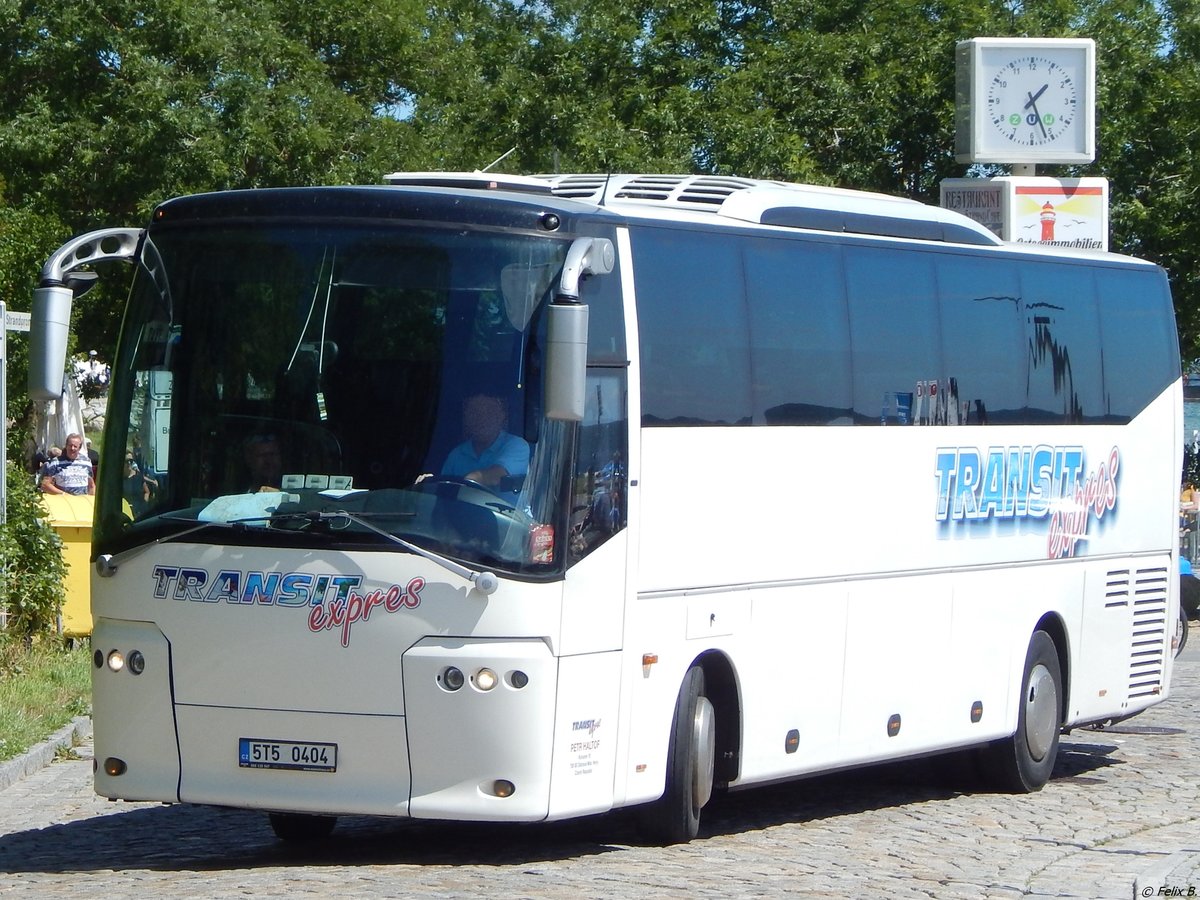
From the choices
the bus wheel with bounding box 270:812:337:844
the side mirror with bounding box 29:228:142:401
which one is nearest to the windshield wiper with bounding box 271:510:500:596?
the side mirror with bounding box 29:228:142:401

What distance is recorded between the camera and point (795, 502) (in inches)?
407

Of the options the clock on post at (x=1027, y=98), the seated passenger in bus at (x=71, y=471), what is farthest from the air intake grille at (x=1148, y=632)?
the seated passenger in bus at (x=71, y=471)

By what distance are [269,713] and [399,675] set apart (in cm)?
63

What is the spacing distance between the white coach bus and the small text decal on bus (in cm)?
1

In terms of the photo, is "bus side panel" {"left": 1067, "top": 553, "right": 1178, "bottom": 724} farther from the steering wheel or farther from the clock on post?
the clock on post

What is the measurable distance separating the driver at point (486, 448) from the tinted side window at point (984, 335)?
13.2 ft

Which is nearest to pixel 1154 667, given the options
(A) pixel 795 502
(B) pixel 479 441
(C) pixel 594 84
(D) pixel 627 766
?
(A) pixel 795 502

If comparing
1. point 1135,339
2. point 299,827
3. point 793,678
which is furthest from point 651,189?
point 1135,339

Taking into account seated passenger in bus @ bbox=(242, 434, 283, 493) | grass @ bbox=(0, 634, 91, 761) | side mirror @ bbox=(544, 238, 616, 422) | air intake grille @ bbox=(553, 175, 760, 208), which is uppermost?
air intake grille @ bbox=(553, 175, 760, 208)

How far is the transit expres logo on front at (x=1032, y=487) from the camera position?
11711mm

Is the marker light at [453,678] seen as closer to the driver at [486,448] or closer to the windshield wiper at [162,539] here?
the driver at [486,448]

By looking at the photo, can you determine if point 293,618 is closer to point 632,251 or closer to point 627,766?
point 627,766

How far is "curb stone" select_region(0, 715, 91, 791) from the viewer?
11672mm

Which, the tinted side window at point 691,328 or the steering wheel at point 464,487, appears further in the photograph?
the tinted side window at point 691,328
